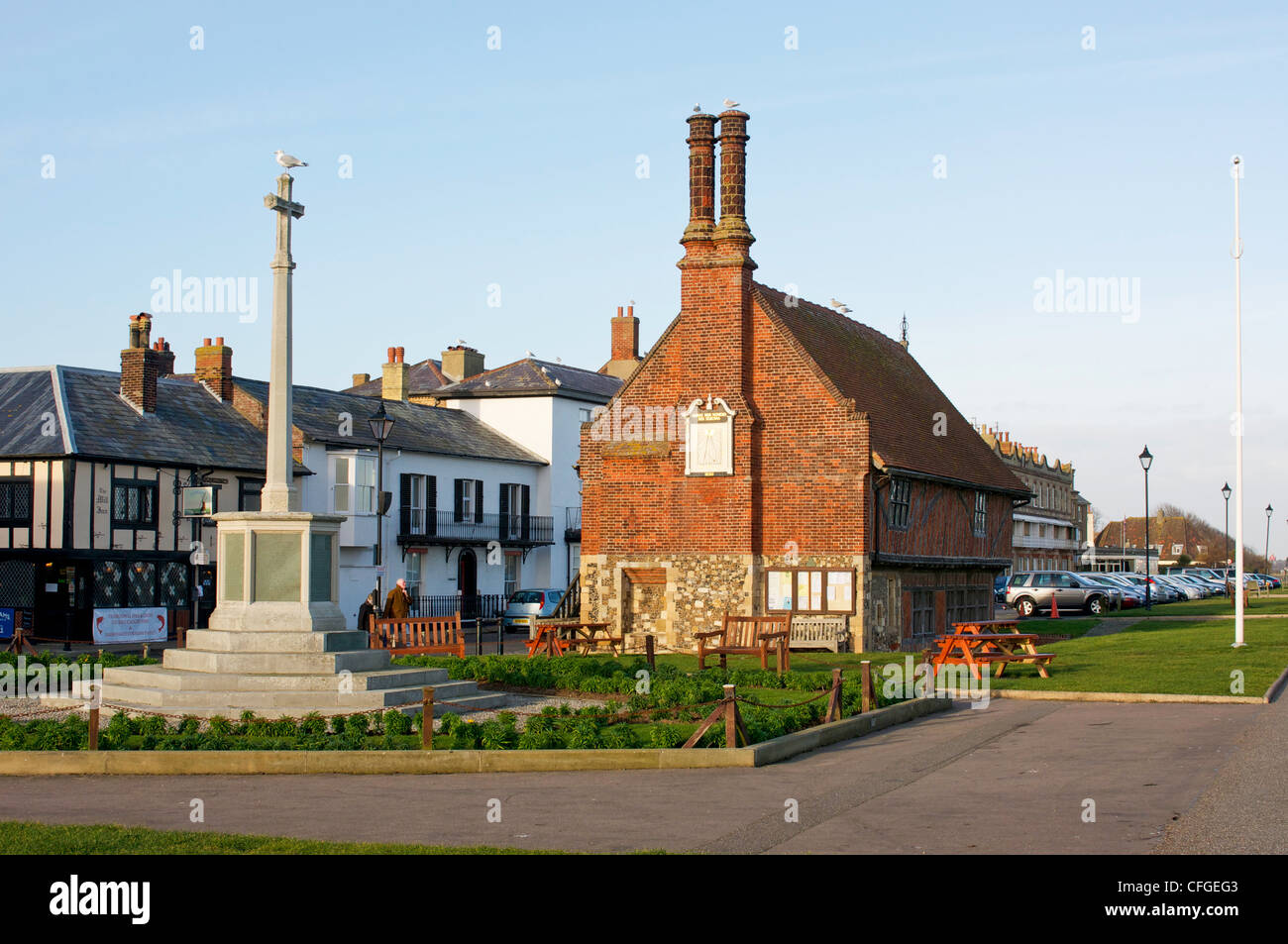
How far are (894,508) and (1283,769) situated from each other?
20.6 meters

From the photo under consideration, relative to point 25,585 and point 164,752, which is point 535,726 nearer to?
point 164,752

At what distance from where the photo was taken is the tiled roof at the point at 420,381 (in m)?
65.4

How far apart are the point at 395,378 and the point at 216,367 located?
12.6 metres

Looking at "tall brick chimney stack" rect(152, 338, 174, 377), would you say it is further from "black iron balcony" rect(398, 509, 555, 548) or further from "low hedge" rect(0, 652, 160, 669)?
"low hedge" rect(0, 652, 160, 669)

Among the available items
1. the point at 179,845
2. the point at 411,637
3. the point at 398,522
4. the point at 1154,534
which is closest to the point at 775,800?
the point at 179,845

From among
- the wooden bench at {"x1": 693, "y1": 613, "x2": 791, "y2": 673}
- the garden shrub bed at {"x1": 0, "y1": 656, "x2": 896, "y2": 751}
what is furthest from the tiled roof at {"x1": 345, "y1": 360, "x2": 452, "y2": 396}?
the garden shrub bed at {"x1": 0, "y1": 656, "x2": 896, "y2": 751}

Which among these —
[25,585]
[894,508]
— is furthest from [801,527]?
[25,585]

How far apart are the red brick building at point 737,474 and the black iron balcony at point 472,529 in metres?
17.9

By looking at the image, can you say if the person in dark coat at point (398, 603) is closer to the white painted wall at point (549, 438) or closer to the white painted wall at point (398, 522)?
the white painted wall at point (398, 522)

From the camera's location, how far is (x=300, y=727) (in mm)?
14945

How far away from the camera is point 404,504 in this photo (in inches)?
1982

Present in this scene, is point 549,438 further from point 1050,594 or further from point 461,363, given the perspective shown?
point 1050,594

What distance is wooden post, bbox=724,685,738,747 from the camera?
14.0m

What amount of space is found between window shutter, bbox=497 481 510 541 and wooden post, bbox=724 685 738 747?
41.7m
